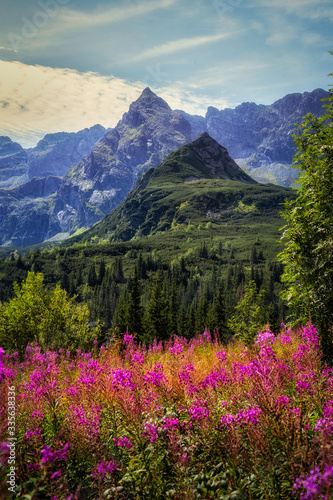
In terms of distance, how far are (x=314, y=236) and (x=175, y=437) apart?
6650 millimetres

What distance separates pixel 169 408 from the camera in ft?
16.7

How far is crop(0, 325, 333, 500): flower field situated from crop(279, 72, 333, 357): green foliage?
6.30 feet

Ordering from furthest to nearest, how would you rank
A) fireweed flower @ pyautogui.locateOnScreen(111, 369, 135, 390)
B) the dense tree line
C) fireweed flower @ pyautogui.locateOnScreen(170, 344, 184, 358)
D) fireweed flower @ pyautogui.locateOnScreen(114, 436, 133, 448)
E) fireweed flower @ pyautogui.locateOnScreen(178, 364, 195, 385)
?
the dense tree line, fireweed flower @ pyautogui.locateOnScreen(170, 344, 184, 358), fireweed flower @ pyautogui.locateOnScreen(178, 364, 195, 385), fireweed flower @ pyautogui.locateOnScreen(111, 369, 135, 390), fireweed flower @ pyautogui.locateOnScreen(114, 436, 133, 448)

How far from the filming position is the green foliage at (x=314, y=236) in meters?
7.73

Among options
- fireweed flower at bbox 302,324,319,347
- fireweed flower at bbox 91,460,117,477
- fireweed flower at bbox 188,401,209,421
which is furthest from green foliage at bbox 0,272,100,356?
fireweed flower at bbox 91,460,117,477

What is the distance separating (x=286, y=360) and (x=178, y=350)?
2575mm

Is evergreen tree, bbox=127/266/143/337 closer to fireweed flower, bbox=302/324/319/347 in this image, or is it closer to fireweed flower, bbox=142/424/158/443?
fireweed flower, bbox=302/324/319/347

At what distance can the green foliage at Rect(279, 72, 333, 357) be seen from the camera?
773 cm

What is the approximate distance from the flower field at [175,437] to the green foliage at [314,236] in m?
1.92

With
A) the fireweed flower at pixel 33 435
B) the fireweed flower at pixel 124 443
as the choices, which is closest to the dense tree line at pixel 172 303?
the fireweed flower at pixel 33 435

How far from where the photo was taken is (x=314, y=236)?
8312mm

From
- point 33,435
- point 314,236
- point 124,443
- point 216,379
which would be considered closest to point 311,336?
point 216,379

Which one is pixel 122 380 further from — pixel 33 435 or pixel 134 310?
pixel 134 310

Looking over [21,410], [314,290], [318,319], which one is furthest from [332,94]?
[21,410]
